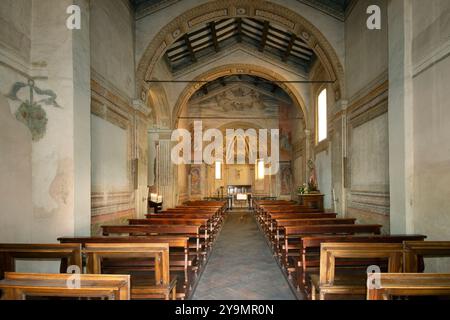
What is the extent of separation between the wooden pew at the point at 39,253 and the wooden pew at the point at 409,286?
2.94m

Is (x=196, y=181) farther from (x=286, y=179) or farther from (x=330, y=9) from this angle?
(x=330, y=9)

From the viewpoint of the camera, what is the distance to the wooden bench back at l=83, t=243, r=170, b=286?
11.2ft

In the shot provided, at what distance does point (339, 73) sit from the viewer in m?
10.1

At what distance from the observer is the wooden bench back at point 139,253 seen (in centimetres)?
340

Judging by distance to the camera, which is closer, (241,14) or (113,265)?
(113,265)

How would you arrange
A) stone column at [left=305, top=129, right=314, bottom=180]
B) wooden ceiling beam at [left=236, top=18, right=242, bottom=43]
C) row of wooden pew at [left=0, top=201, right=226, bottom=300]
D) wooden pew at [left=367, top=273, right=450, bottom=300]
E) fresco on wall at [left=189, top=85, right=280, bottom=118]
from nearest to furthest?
wooden pew at [left=367, top=273, right=450, bottom=300], row of wooden pew at [left=0, top=201, right=226, bottom=300], wooden ceiling beam at [left=236, top=18, right=242, bottom=43], stone column at [left=305, top=129, right=314, bottom=180], fresco on wall at [left=189, top=85, right=280, bottom=118]

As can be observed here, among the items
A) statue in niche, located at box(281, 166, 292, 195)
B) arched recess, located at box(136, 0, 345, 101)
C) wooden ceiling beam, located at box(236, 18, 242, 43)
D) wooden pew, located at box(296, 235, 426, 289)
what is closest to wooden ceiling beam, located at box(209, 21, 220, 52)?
wooden ceiling beam, located at box(236, 18, 242, 43)

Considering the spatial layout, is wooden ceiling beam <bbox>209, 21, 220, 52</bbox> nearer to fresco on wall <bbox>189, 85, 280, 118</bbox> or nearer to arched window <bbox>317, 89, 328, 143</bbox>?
arched window <bbox>317, 89, 328, 143</bbox>

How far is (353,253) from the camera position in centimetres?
336

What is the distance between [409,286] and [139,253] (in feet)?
8.20

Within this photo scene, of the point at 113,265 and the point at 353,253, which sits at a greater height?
the point at 353,253

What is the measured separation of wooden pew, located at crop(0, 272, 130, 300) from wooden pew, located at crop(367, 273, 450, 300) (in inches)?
66.1

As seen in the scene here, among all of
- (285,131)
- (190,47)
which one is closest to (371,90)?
(190,47)
